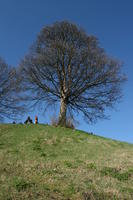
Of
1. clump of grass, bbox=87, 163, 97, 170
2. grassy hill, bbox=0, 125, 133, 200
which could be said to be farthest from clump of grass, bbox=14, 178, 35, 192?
clump of grass, bbox=87, 163, 97, 170

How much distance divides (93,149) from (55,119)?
315 inches

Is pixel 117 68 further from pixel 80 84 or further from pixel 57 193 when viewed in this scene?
pixel 57 193

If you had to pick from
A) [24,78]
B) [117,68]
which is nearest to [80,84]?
[117,68]

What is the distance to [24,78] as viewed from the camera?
2147 centimetres

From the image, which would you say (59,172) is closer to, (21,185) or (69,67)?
(21,185)

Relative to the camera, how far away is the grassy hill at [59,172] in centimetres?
532

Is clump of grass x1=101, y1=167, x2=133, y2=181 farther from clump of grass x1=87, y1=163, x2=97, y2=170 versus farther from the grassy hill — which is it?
clump of grass x1=87, y1=163, x2=97, y2=170

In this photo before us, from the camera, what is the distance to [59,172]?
745 cm

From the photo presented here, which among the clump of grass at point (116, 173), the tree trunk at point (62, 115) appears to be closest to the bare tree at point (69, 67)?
the tree trunk at point (62, 115)

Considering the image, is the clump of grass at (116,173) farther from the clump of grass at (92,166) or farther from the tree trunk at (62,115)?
the tree trunk at (62,115)

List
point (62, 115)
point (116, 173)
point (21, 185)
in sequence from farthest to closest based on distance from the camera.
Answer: point (62, 115) < point (116, 173) < point (21, 185)

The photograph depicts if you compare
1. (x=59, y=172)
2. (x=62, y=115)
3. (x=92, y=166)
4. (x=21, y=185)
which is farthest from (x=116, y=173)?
(x=62, y=115)

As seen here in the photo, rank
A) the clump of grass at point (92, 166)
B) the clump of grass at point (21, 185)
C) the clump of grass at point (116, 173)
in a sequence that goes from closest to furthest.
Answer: the clump of grass at point (21, 185) < the clump of grass at point (116, 173) < the clump of grass at point (92, 166)

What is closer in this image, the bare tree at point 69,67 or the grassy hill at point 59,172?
the grassy hill at point 59,172
